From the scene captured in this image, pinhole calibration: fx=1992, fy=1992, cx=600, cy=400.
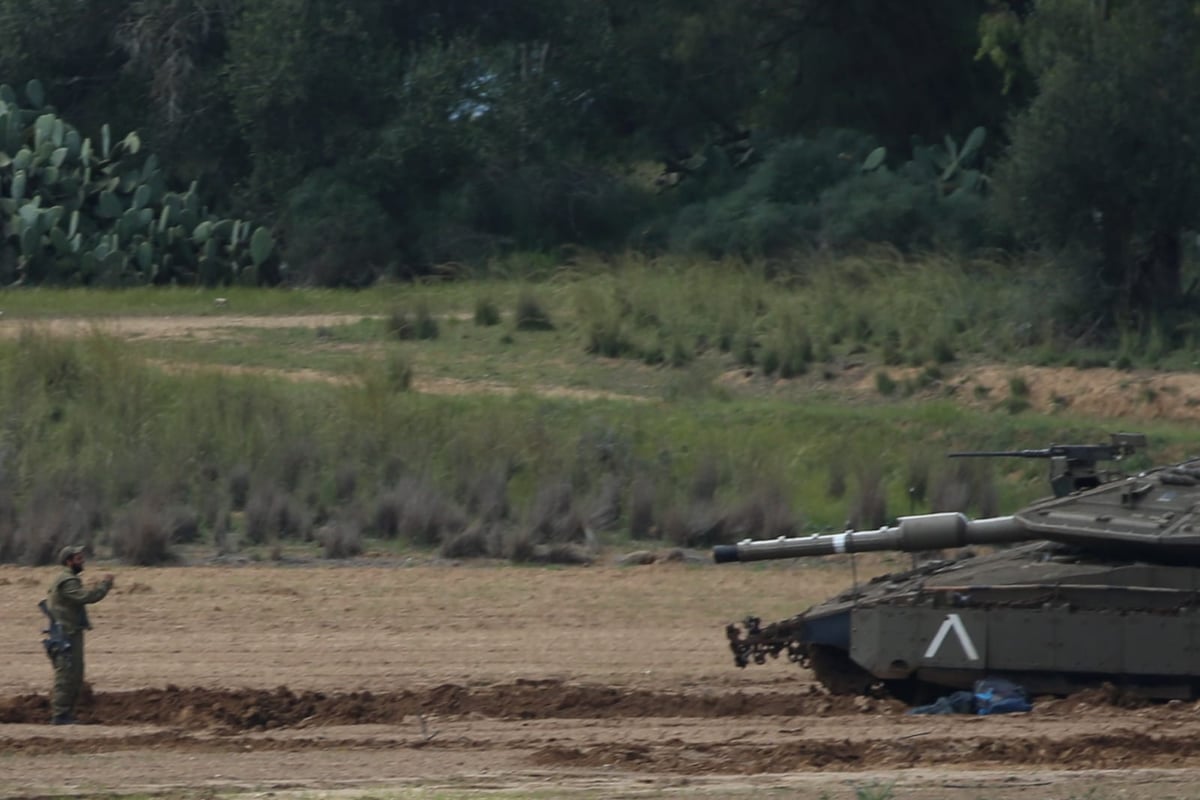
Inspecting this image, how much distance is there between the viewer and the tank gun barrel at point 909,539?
12180 mm

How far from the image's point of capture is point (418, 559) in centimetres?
1744

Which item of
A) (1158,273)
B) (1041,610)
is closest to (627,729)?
(1041,610)

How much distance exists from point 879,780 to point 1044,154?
15.6 m

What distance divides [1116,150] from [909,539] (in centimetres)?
1244

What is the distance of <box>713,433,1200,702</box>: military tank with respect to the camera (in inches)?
448

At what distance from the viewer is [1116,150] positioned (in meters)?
23.3

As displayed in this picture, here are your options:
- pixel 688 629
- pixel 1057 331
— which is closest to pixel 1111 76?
pixel 1057 331

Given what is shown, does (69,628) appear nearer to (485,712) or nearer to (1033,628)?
(485,712)

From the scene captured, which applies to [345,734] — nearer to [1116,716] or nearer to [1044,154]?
A: [1116,716]

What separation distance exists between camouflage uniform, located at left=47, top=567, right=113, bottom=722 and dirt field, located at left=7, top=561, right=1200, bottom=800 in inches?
7.5

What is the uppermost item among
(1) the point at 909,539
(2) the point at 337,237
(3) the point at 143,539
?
(2) the point at 337,237

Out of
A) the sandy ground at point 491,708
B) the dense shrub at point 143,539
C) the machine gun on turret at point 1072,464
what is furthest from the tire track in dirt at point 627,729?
the dense shrub at point 143,539

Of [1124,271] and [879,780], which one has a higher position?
[1124,271]

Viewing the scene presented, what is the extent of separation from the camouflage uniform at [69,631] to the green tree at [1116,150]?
601 inches
